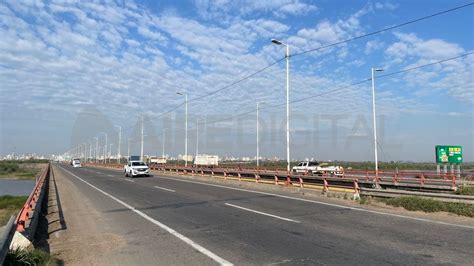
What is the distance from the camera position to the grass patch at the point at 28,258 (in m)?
7.32

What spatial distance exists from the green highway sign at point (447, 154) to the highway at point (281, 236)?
824 inches

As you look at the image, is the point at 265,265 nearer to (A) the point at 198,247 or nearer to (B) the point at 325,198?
(A) the point at 198,247

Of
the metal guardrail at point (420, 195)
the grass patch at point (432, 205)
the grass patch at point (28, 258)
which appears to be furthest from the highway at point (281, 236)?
the metal guardrail at point (420, 195)

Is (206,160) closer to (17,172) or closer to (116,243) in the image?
(116,243)

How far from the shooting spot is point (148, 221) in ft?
43.3

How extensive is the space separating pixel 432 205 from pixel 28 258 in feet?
42.6

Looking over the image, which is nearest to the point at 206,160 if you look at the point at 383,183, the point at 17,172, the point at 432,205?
the point at 383,183

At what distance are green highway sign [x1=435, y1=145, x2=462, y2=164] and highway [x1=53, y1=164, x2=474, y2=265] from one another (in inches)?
824

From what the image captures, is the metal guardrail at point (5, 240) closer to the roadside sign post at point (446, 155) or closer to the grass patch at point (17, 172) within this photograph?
the roadside sign post at point (446, 155)

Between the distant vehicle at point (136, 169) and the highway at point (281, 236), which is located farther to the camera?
the distant vehicle at point (136, 169)

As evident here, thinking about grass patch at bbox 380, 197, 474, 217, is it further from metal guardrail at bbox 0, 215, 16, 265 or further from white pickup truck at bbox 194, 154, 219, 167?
white pickup truck at bbox 194, 154, 219, 167

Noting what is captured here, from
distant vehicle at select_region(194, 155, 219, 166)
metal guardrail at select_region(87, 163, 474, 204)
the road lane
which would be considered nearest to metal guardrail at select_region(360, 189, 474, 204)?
metal guardrail at select_region(87, 163, 474, 204)

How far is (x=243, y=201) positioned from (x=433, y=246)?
10.5 metres

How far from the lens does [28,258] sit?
25.2 feet
